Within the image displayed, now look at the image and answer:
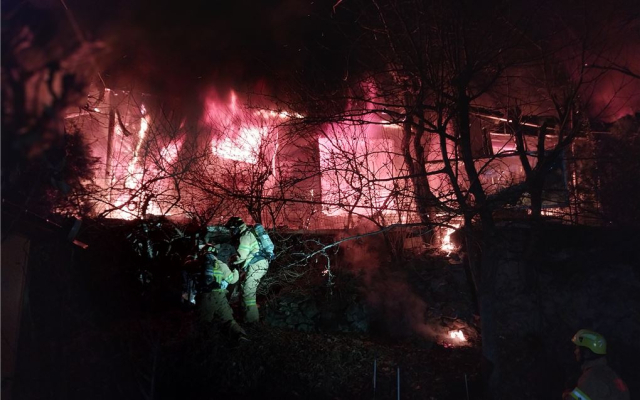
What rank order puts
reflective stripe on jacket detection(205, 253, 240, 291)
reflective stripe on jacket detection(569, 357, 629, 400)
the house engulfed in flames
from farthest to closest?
1. the house engulfed in flames
2. reflective stripe on jacket detection(205, 253, 240, 291)
3. reflective stripe on jacket detection(569, 357, 629, 400)

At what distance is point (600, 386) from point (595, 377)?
3.9 inches

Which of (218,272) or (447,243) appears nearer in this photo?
(218,272)

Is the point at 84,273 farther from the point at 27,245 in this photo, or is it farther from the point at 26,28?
the point at 26,28

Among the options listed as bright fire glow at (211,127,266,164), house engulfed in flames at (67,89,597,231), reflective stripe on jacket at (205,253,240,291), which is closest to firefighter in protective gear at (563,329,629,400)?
reflective stripe on jacket at (205,253,240,291)

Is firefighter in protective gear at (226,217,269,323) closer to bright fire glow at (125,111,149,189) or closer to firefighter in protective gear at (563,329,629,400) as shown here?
bright fire glow at (125,111,149,189)

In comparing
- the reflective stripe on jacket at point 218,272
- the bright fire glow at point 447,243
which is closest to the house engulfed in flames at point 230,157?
the bright fire glow at point 447,243

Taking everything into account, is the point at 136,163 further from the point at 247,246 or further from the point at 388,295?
the point at 388,295

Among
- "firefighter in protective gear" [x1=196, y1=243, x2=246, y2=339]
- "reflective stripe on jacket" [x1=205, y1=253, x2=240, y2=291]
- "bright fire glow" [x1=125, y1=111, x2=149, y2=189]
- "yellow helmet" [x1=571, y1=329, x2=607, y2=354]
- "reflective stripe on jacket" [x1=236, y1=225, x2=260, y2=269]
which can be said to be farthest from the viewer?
"bright fire glow" [x1=125, y1=111, x2=149, y2=189]

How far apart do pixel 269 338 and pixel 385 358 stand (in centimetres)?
204

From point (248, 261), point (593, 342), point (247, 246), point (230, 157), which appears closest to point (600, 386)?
point (593, 342)

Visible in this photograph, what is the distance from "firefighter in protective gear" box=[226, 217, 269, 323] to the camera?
731 cm

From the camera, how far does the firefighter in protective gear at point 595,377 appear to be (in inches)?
184

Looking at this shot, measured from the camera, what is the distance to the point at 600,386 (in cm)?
468

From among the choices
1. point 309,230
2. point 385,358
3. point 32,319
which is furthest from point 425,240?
point 32,319
